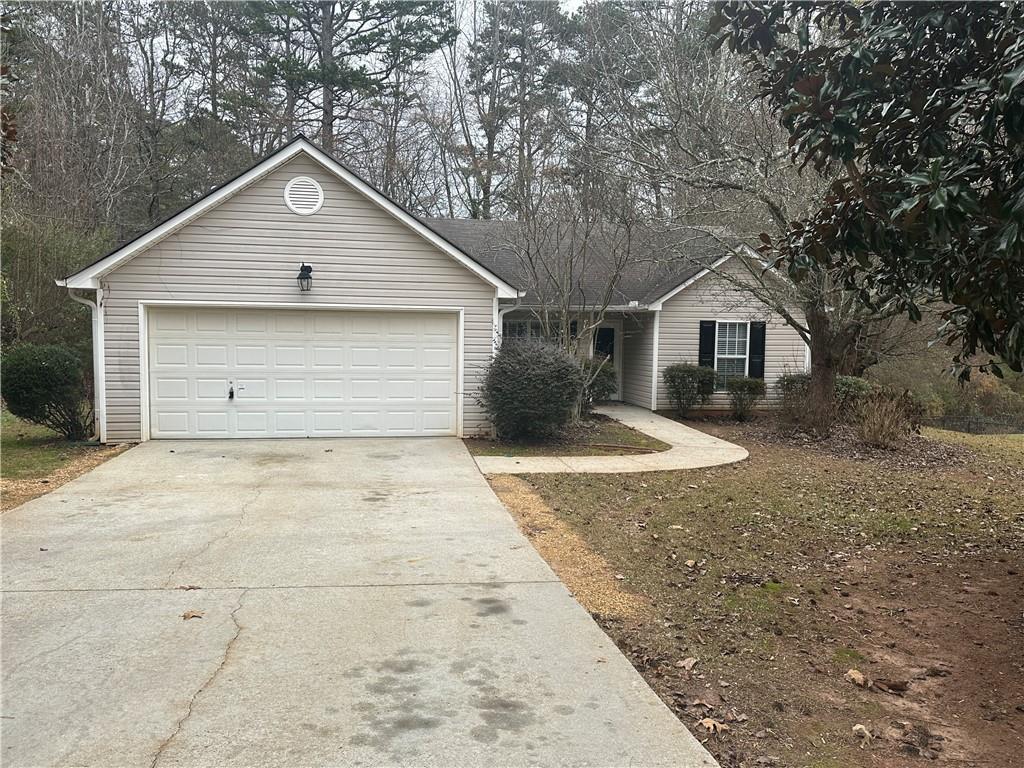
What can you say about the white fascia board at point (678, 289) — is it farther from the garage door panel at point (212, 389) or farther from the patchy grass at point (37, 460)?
the patchy grass at point (37, 460)

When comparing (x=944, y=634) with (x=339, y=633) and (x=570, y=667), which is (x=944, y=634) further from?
(x=339, y=633)

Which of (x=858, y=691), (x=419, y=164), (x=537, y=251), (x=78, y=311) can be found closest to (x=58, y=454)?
(x=78, y=311)

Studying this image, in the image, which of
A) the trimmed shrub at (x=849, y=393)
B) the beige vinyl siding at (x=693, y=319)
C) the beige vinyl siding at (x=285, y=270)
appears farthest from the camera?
the beige vinyl siding at (x=693, y=319)

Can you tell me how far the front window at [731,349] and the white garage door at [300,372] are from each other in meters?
7.72

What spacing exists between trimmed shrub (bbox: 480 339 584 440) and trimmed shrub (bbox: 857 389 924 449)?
4813mm

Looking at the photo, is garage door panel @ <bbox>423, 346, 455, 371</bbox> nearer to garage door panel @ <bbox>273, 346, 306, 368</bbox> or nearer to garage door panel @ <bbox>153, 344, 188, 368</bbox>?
garage door panel @ <bbox>273, 346, 306, 368</bbox>

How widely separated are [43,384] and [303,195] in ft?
16.1

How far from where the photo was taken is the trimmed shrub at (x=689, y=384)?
55.0ft

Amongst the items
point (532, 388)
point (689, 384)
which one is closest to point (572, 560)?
point (532, 388)

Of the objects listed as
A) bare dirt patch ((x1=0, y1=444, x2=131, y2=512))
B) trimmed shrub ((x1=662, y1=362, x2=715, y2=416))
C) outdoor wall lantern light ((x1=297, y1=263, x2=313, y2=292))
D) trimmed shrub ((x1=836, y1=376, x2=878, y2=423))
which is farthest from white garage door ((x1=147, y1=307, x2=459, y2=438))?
trimmed shrub ((x1=836, y1=376, x2=878, y2=423))

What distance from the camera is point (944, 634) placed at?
4727 mm

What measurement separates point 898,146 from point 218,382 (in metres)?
10.5

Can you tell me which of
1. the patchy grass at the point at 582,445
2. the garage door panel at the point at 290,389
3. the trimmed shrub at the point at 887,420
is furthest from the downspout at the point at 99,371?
the trimmed shrub at the point at 887,420

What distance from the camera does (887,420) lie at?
12055mm
